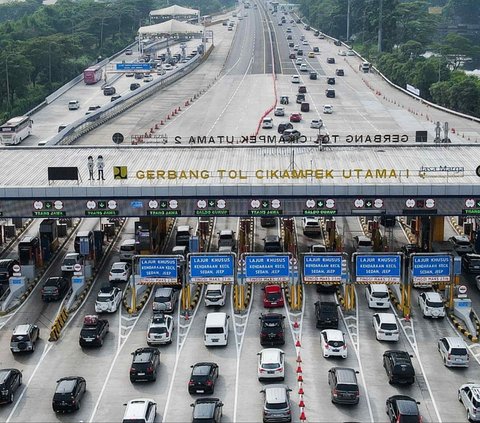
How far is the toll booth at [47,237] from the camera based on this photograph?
53.0 m

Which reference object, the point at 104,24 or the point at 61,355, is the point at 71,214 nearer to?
the point at 61,355

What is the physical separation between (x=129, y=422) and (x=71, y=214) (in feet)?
59.3

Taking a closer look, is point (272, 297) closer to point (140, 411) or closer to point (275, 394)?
point (275, 394)

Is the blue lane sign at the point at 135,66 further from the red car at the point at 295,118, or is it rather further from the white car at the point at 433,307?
the white car at the point at 433,307

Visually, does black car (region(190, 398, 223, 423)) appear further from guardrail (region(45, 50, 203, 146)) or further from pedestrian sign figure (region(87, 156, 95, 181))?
guardrail (region(45, 50, 203, 146))

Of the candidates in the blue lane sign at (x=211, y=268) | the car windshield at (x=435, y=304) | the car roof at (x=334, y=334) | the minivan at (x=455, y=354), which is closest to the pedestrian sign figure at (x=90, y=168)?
the blue lane sign at (x=211, y=268)

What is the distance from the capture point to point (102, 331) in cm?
4166

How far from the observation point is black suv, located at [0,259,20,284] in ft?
161

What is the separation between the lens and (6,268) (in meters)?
49.7

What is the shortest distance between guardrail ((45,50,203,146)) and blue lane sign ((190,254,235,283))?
40.7 meters

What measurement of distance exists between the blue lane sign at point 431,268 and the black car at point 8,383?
19476 millimetres

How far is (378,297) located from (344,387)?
35.9ft

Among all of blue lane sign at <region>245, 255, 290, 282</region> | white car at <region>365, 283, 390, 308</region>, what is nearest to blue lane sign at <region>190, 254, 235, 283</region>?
blue lane sign at <region>245, 255, 290, 282</region>

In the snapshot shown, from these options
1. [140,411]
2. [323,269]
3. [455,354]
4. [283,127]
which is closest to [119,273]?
[323,269]
